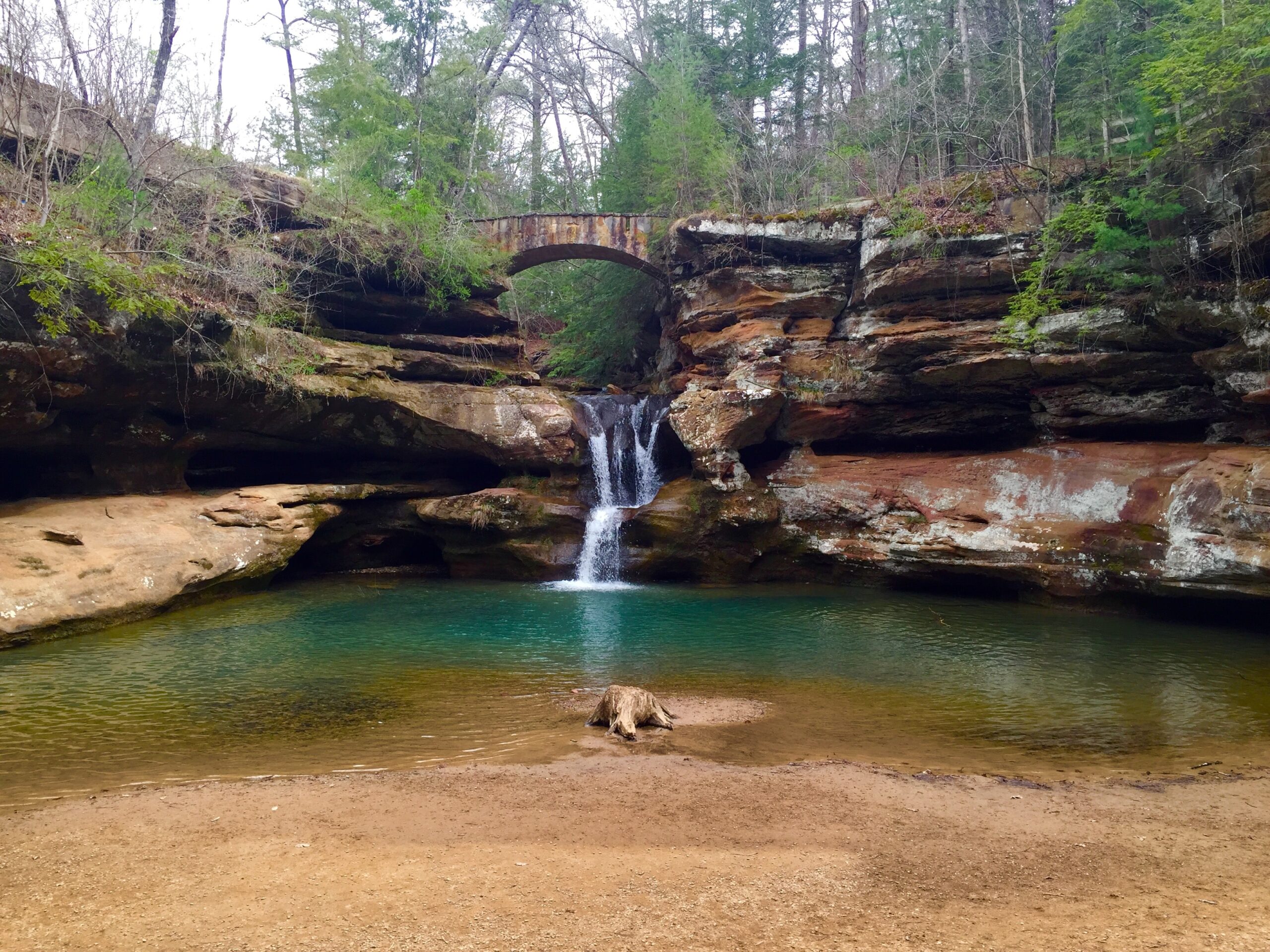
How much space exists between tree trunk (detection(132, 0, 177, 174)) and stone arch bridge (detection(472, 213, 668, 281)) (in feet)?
23.0

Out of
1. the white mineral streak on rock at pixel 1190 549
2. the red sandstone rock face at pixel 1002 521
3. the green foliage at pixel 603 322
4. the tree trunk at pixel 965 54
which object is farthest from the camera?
the green foliage at pixel 603 322

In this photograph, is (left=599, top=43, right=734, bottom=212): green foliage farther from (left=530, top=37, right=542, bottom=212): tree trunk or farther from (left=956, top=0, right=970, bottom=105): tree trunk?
(left=956, top=0, right=970, bottom=105): tree trunk

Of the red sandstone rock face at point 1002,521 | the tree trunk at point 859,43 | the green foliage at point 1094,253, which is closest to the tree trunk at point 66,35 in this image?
the red sandstone rock face at point 1002,521

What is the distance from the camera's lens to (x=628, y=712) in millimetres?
6395

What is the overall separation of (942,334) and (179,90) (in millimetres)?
15015

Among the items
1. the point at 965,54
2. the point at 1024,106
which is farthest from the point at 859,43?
the point at 1024,106

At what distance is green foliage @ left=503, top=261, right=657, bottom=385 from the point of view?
23109 millimetres

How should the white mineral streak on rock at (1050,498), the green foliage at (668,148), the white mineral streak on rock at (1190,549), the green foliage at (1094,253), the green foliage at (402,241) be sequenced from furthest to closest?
the green foliage at (668,148)
the green foliage at (402,241)
the white mineral streak on rock at (1050,498)
the green foliage at (1094,253)
the white mineral streak on rock at (1190,549)

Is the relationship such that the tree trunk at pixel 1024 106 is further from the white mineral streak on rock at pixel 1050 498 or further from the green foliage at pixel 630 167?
the green foliage at pixel 630 167

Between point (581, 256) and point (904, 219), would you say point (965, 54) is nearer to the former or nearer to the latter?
point (904, 219)

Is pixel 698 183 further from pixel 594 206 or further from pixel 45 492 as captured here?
pixel 45 492

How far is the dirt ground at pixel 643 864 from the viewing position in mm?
3096

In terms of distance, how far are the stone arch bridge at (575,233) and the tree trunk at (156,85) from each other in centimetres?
700

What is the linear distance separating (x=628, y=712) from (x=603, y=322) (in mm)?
18454
